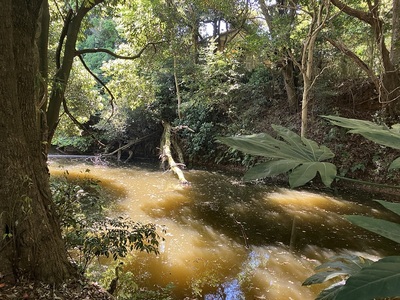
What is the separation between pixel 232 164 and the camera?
12.7 meters

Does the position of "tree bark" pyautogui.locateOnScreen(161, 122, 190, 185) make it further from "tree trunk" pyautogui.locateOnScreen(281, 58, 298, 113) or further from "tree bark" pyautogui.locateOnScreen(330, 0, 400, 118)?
"tree bark" pyautogui.locateOnScreen(330, 0, 400, 118)

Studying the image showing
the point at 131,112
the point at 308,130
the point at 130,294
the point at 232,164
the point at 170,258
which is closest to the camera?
the point at 130,294

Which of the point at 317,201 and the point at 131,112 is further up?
the point at 131,112

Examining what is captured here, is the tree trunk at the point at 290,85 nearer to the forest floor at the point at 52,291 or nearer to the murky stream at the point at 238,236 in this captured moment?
the murky stream at the point at 238,236

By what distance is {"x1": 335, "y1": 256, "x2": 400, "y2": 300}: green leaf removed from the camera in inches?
16.6

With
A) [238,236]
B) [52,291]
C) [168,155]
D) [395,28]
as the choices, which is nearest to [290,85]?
[395,28]

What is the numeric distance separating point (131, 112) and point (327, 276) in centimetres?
1339

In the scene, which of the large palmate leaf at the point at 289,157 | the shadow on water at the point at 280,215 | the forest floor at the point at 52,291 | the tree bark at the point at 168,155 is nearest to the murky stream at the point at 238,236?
the shadow on water at the point at 280,215

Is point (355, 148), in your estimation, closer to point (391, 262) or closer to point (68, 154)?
point (391, 262)

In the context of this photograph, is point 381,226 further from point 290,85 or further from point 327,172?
point 290,85

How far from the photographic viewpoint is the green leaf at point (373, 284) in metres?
0.42

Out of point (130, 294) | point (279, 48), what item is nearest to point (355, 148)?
point (279, 48)

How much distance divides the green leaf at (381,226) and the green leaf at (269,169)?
0.16m

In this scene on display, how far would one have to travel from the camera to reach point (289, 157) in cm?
70
